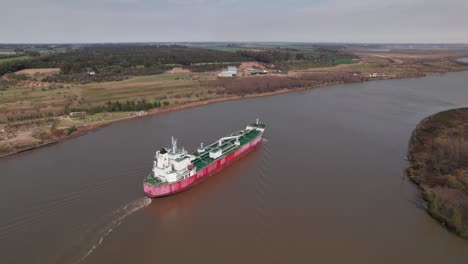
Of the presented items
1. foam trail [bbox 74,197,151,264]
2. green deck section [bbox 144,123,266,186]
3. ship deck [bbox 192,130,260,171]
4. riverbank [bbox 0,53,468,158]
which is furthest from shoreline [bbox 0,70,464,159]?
ship deck [bbox 192,130,260,171]

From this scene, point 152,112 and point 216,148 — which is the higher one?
point 152,112

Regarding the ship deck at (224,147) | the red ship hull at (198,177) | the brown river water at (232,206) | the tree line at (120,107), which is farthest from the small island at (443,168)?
the tree line at (120,107)

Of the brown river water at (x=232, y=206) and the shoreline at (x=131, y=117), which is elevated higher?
the shoreline at (x=131, y=117)

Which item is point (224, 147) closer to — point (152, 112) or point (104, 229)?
point (104, 229)

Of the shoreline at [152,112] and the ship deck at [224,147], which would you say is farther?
the shoreline at [152,112]

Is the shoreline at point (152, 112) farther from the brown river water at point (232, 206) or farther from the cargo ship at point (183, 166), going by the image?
the cargo ship at point (183, 166)

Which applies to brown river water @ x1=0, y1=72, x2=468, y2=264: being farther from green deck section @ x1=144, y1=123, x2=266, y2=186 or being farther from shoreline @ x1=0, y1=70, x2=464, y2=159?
green deck section @ x1=144, y1=123, x2=266, y2=186

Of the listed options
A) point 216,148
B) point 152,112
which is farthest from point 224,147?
point 152,112

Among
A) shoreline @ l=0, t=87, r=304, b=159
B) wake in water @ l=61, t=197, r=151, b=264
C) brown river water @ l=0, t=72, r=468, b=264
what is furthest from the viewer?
shoreline @ l=0, t=87, r=304, b=159
